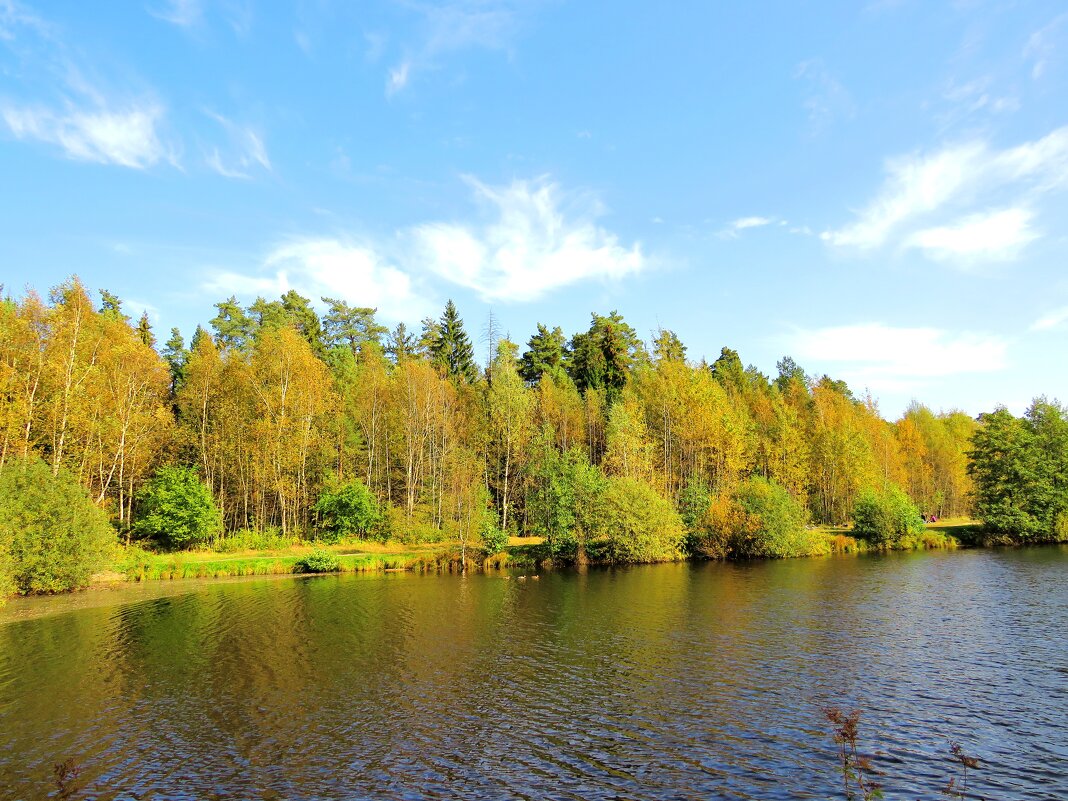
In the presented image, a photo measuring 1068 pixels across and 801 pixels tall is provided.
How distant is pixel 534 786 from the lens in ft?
47.1

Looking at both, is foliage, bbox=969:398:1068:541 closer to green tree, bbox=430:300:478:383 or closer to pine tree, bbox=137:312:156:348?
green tree, bbox=430:300:478:383

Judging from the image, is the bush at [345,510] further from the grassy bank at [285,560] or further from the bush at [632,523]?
the bush at [632,523]

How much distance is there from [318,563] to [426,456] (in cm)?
2186

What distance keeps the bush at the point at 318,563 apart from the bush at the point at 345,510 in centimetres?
801

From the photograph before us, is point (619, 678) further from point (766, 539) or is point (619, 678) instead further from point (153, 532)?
point (153, 532)

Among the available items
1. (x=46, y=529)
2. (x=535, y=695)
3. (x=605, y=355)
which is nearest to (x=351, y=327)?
(x=605, y=355)

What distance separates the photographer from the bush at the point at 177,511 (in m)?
57.1

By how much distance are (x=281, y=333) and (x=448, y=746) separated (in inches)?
2284

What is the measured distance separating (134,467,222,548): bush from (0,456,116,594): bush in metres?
13.4

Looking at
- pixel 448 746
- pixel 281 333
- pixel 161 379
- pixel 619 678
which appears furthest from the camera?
pixel 281 333

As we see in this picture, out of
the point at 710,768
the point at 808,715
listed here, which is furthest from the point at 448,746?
the point at 808,715

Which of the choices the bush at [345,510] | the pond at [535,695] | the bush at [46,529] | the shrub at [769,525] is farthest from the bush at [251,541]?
the shrub at [769,525]

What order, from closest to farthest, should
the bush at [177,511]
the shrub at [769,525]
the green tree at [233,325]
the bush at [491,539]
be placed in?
1. the bush at [177,511]
2. the bush at [491,539]
3. the shrub at [769,525]
4. the green tree at [233,325]

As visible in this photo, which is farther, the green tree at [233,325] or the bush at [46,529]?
the green tree at [233,325]
